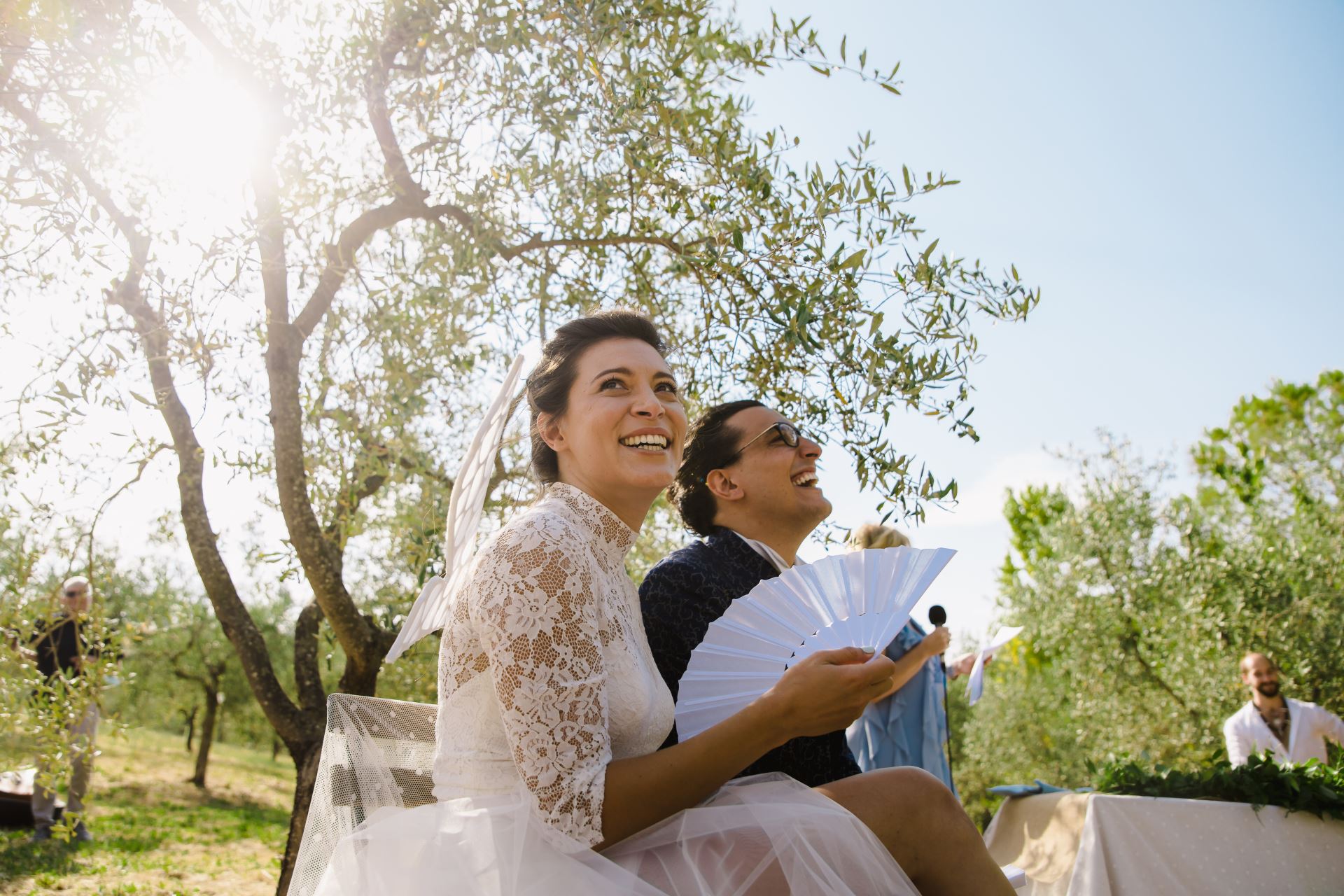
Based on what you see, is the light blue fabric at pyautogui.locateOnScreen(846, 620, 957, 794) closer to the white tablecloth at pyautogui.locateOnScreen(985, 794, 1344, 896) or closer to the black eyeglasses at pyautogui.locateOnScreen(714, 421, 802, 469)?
the white tablecloth at pyautogui.locateOnScreen(985, 794, 1344, 896)

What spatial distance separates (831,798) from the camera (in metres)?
1.99

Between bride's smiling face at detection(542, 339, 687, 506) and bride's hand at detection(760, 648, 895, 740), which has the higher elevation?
bride's smiling face at detection(542, 339, 687, 506)

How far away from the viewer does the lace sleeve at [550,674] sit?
1.67 metres

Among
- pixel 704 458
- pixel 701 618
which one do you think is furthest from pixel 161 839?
pixel 701 618

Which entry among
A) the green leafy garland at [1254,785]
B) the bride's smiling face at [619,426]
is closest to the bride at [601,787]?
the bride's smiling face at [619,426]

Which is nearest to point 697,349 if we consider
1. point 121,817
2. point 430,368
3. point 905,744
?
point 430,368

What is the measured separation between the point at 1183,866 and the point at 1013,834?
0.96 metres

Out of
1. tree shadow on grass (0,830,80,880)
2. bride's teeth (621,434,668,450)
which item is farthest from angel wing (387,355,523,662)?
tree shadow on grass (0,830,80,880)

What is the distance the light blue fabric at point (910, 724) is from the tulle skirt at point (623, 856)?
348 cm

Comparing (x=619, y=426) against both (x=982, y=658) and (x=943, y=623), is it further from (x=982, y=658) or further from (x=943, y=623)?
(x=982, y=658)

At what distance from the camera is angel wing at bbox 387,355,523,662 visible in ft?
7.68

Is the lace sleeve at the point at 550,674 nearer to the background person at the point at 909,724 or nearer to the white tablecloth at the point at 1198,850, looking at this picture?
the white tablecloth at the point at 1198,850

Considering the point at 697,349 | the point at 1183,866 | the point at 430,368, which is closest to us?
the point at 1183,866

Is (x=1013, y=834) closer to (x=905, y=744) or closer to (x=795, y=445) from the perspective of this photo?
(x=905, y=744)
